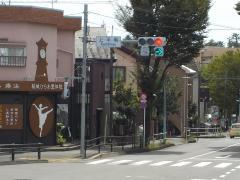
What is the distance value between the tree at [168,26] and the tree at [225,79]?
179 ft

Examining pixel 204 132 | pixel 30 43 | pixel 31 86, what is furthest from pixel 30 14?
pixel 204 132

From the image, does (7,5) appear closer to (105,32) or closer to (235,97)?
(105,32)

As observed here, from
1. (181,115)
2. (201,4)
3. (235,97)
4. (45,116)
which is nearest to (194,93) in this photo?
(235,97)

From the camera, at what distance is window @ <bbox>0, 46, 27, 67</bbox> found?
3488 centimetres

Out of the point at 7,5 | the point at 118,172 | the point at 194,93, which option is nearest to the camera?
the point at 118,172

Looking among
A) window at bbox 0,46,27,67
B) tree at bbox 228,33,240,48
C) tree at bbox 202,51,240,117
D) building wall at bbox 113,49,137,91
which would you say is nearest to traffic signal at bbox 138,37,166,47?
window at bbox 0,46,27,67

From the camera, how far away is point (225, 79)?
9794cm

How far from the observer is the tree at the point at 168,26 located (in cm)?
4225

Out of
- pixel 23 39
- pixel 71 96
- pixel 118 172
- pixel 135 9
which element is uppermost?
pixel 135 9

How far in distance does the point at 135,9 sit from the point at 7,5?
1196 cm

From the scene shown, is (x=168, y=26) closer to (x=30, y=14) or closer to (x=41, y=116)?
(x=30, y=14)

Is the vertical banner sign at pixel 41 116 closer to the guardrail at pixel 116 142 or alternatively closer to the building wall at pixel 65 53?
→ the guardrail at pixel 116 142

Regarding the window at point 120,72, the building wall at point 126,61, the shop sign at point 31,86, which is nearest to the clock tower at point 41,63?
the shop sign at point 31,86

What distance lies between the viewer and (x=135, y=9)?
4375 centimetres
